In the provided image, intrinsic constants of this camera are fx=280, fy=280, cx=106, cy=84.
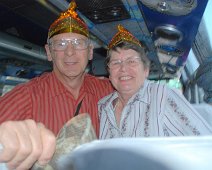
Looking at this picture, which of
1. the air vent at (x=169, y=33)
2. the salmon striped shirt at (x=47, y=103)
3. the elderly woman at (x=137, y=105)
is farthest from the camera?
the air vent at (x=169, y=33)

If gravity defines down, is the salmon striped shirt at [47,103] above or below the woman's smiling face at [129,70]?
below

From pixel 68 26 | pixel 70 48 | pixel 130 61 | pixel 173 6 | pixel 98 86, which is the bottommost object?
pixel 98 86

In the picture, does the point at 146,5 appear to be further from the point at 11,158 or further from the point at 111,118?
the point at 11,158

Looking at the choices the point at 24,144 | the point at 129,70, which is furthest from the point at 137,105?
the point at 24,144

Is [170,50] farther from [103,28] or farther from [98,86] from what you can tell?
[98,86]

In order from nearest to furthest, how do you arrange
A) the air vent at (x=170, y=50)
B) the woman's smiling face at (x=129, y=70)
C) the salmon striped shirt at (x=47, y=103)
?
the salmon striped shirt at (x=47, y=103) → the woman's smiling face at (x=129, y=70) → the air vent at (x=170, y=50)

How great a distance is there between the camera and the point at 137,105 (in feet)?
5.83

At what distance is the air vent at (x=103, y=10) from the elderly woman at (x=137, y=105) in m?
1.65

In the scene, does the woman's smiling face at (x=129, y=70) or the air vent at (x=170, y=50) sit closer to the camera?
the woman's smiling face at (x=129, y=70)

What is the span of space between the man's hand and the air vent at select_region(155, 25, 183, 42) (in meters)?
4.44

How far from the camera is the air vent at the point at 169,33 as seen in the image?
4.85 metres

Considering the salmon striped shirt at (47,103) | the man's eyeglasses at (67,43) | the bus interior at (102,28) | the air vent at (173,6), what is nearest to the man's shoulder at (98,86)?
the salmon striped shirt at (47,103)

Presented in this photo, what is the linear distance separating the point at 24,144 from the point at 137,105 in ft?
4.07

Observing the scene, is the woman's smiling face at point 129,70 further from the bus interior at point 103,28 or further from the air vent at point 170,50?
the air vent at point 170,50
